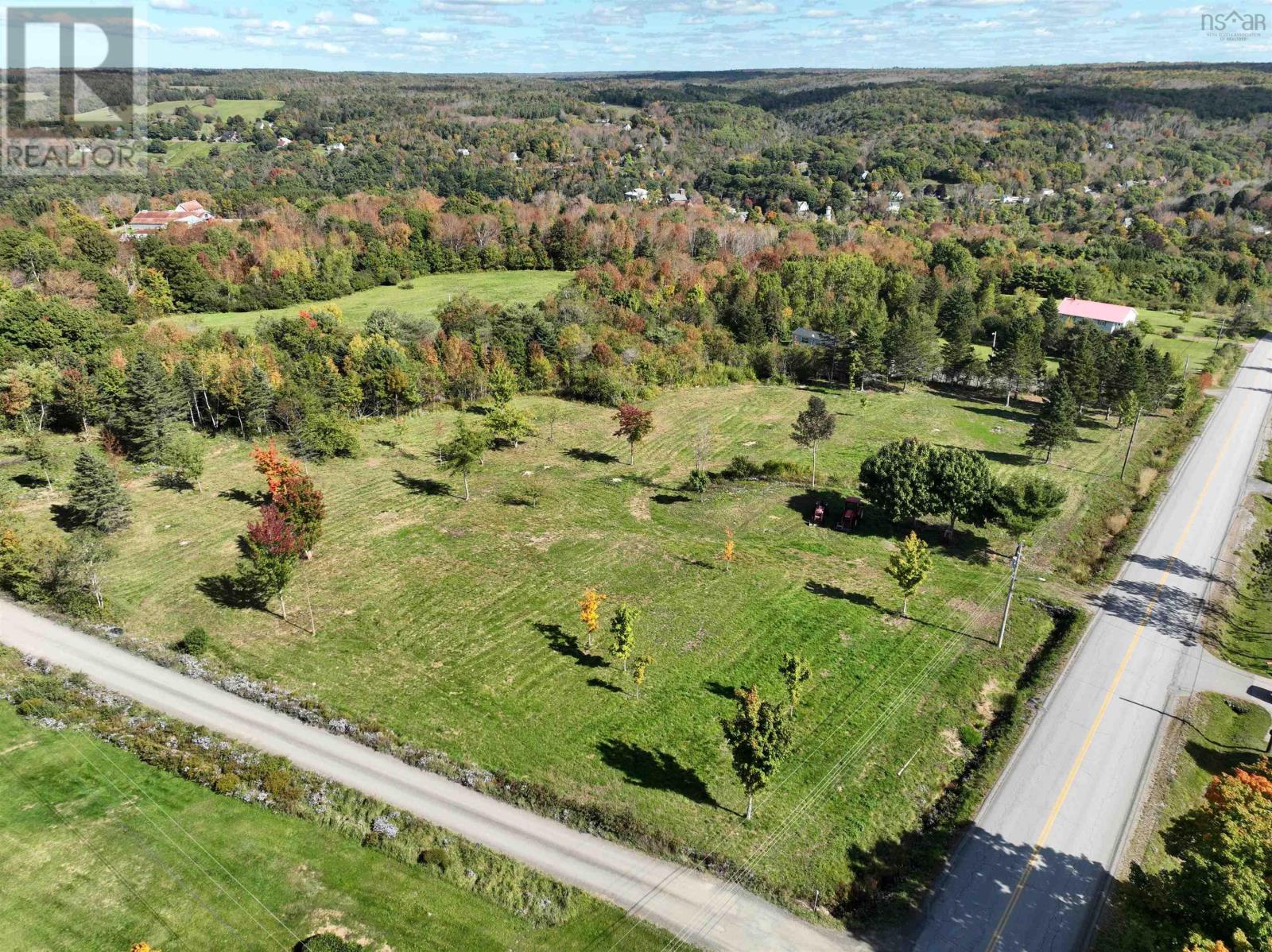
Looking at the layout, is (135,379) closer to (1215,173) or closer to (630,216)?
(630,216)

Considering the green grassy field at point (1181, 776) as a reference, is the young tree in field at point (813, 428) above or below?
above

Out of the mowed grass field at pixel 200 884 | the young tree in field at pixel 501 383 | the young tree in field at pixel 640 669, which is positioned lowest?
the mowed grass field at pixel 200 884

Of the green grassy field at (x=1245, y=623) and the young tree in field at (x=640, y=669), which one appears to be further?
the green grassy field at (x=1245, y=623)

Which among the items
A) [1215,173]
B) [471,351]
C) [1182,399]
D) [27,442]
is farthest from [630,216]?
[1215,173]

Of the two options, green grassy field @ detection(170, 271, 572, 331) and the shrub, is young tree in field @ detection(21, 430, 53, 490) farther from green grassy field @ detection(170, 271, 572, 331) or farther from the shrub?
green grassy field @ detection(170, 271, 572, 331)

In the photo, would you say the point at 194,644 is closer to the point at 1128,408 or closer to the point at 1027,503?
the point at 1027,503

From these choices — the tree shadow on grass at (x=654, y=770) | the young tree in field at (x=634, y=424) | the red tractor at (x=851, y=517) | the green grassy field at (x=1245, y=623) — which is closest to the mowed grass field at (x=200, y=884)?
the tree shadow on grass at (x=654, y=770)

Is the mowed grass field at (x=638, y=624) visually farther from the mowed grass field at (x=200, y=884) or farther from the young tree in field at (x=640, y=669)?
the mowed grass field at (x=200, y=884)

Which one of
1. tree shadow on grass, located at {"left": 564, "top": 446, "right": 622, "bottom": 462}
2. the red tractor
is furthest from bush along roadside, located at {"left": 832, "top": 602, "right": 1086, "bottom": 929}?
tree shadow on grass, located at {"left": 564, "top": 446, "right": 622, "bottom": 462}
